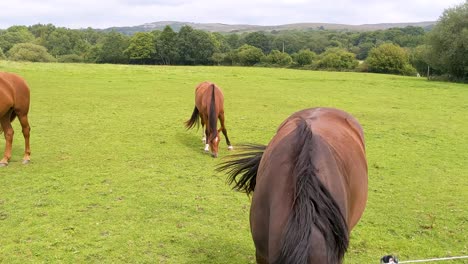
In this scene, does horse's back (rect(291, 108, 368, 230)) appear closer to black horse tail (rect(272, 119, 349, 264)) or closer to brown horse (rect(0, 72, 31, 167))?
black horse tail (rect(272, 119, 349, 264))

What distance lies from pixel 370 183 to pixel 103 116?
8923mm

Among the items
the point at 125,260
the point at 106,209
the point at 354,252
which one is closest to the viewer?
the point at 125,260

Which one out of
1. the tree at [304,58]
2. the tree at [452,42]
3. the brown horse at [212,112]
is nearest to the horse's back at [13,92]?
the brown horse at [212,112]

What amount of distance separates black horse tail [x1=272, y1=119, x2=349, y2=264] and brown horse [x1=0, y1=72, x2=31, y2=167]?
656 centimetres

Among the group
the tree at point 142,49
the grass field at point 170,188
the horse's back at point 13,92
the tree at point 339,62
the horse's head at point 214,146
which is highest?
the tree at point 142,49

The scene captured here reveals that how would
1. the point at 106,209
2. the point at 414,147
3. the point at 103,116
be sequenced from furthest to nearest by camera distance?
the point at 103,116, the point at 414,147, the point at 106,209

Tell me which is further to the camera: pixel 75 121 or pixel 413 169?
pixel 75 121

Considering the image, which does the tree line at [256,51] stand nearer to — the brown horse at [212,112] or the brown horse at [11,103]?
the brown horse at [212,112]

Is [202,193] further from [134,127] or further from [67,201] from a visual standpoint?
[134,127]

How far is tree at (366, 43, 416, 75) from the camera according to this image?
4172 centimetres

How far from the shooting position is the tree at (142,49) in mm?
55938

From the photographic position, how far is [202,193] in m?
6.37

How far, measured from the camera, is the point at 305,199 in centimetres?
206

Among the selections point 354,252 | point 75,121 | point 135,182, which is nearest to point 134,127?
point 75,121
